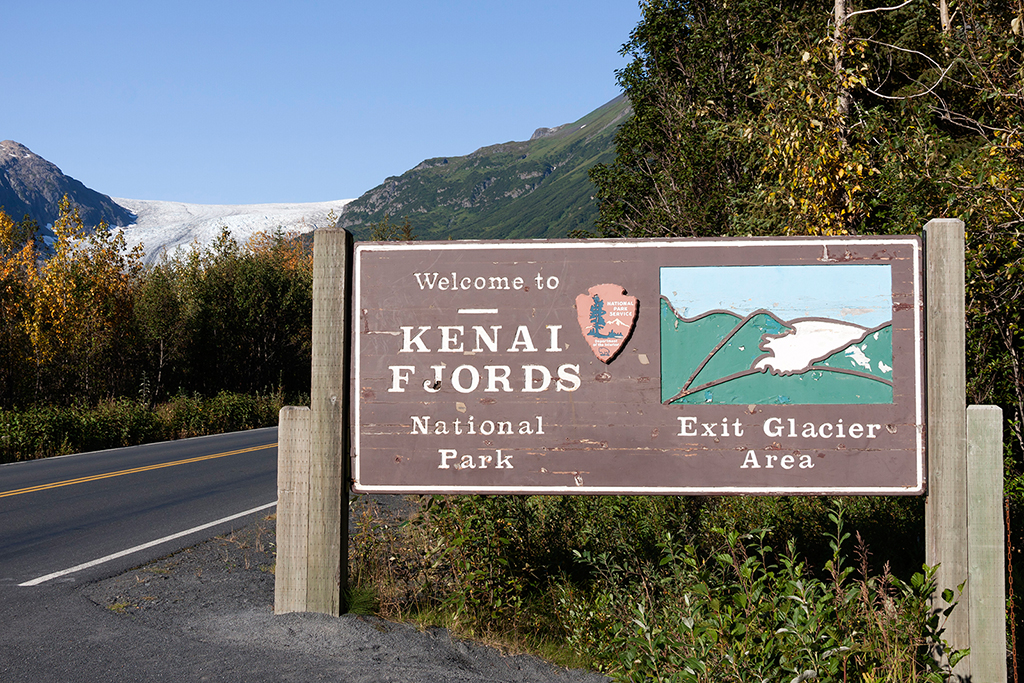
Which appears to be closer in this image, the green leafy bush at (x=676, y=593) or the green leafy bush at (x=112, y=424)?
the green leafy bush at (x=676, y=593)

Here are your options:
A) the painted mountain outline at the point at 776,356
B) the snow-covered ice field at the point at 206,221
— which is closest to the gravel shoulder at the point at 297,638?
the painted mountain outline at the point at 776,356

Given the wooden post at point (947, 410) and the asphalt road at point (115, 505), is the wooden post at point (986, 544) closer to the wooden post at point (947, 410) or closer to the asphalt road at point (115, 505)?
the wooden post at point (947, 410)

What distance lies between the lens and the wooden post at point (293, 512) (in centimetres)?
459

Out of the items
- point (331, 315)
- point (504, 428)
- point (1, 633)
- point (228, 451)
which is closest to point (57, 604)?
point (1, 633)

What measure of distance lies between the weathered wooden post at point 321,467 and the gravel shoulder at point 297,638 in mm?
220

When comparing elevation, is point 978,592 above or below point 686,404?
below

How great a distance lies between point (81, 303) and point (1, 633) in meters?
21.1

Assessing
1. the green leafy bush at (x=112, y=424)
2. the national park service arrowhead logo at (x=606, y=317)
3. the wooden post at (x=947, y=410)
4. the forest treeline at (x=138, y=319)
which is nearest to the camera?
the wooden post at (x=947, y=410)

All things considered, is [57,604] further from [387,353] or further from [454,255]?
[454,255]

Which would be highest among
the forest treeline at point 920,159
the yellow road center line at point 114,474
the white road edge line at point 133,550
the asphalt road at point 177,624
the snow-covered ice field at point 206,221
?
the snow-covered ice field at point 206,221

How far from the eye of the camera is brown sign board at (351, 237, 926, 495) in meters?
4.36

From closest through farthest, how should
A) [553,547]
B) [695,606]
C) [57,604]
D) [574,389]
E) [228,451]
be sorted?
[695,606], [574,389], [57,604], [553,547], [228,451]

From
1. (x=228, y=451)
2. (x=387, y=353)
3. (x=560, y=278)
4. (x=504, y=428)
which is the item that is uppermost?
(x=560, y=278)

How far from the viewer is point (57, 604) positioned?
5.41m
